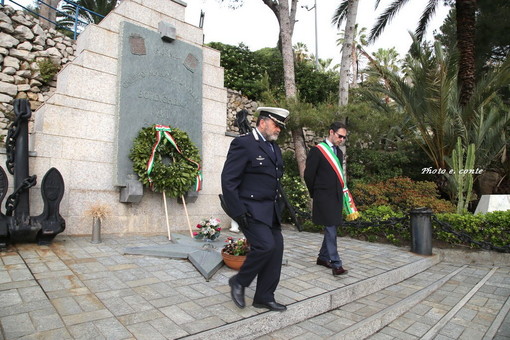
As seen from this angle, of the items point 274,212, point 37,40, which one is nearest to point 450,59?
point 274,212

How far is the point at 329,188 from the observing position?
4484mm

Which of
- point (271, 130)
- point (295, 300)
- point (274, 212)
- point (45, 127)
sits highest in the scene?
point (45, 127)

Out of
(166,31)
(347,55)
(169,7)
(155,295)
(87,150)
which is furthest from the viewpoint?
(347,55)

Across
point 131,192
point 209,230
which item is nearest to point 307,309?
point 209,230

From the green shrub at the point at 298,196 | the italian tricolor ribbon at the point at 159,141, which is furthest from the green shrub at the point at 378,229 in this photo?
the italian tricolor ribbon at the point at 159,141

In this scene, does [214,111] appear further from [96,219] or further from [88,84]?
[96,219]

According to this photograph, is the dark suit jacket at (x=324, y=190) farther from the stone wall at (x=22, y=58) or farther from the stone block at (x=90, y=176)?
the stone wall at (x=22, y=58)

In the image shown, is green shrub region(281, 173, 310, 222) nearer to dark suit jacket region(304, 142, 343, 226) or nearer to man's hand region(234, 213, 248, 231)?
dark suit jacket region(304, 142, 343, 226)

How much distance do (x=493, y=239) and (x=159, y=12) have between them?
780 cm

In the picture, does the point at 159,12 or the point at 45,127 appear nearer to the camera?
the point at 45,127

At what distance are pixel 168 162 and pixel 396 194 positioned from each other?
19.7ft

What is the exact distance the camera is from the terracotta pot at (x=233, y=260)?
4.17 metres

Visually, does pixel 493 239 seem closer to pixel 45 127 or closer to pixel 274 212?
pixel 274 212

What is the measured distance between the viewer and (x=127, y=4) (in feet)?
21.8
